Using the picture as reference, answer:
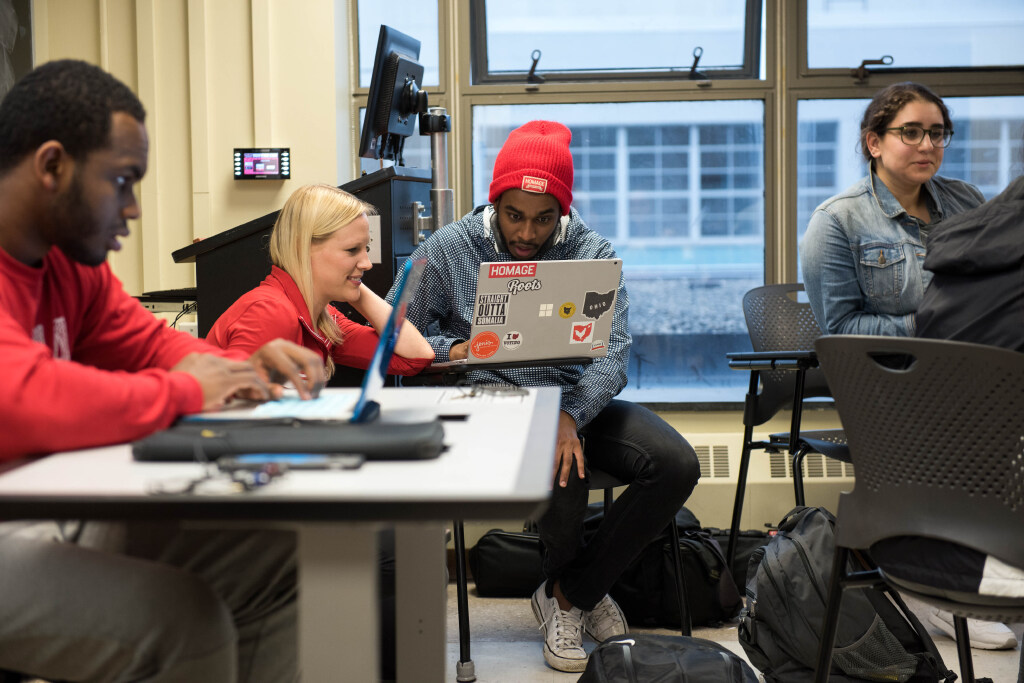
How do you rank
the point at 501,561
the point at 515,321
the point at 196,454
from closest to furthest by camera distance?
the point at 196,454
the point at 515,321
the point at 501,561

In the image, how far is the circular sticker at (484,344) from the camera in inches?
72.0

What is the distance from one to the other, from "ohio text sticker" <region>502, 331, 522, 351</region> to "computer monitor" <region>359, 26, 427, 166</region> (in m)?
0.85

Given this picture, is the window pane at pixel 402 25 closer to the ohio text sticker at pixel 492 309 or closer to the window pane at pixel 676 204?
the window pane at pixel 676 204

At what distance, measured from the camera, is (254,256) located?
2.32 metres

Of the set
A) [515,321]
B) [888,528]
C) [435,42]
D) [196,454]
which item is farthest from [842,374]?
[435,42]

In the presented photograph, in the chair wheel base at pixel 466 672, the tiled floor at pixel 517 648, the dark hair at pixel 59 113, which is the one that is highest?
the dark hair at pixel 59 113

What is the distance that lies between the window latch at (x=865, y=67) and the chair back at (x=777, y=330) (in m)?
0.96

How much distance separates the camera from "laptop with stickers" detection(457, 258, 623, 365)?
71.1 inches

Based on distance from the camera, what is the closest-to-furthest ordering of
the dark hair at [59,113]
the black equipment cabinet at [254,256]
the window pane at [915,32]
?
the dark hair at [59,113], the black equipment cabinet at [254,256], the window pane at [915,32]

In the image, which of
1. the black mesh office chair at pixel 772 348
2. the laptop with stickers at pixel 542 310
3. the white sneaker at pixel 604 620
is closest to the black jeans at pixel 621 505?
the white sneaker at pixel 604 620

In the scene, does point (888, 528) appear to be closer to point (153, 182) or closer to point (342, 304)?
point (342, 304)

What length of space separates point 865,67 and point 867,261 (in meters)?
1.20

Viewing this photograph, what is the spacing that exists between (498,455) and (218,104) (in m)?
2.68

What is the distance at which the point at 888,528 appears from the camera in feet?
4.58
